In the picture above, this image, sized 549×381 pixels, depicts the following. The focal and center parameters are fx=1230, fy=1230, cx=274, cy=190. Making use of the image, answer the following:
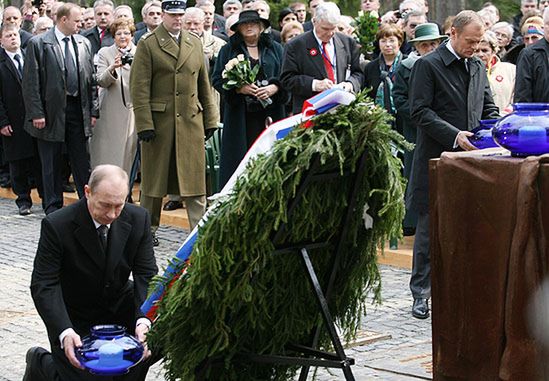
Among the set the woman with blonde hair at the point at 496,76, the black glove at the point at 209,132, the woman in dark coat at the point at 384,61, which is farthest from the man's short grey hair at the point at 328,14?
the black glove at the point at 209,132

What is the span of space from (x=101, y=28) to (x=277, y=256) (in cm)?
1012

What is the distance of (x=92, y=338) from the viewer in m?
5.93

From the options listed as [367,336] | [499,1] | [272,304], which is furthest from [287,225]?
[499,1]

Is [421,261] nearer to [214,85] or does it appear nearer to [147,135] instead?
[147,135]

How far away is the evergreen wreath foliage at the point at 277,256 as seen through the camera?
16.8 ft

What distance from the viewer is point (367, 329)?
26.9 ft

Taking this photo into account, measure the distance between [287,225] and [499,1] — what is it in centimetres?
1266

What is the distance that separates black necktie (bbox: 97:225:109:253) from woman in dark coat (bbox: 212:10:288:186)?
517 cm

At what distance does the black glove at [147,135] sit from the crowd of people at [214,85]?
0.01 metres

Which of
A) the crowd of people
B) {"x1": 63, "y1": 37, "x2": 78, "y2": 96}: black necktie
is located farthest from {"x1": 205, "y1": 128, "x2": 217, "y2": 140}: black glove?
{"x1": 63, "y1": 37, "x2": 78, "y2": 96}: black necktie

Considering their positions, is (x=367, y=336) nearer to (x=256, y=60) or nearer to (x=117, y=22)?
(x=256, y=60)

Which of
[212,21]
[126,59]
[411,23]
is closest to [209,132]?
[126,59]

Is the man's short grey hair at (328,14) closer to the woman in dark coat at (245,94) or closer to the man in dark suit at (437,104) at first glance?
the woman in dark coat at (245,94)

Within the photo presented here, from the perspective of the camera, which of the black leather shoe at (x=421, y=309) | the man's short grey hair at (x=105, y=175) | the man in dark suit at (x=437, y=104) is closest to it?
the man's short grey hair at (x=105, y=175)
